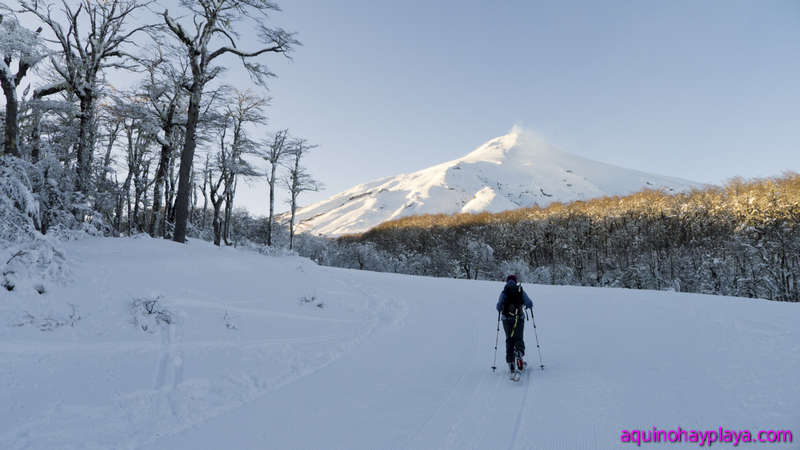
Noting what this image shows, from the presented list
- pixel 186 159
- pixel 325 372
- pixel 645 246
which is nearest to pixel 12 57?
pixel 186 159

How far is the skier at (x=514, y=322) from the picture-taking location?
5.83 m

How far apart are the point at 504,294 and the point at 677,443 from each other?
10.2 feet

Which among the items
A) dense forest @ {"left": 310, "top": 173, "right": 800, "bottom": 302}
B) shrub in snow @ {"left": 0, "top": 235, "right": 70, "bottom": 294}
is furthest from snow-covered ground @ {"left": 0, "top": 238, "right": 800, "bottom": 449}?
dense forest @ {"left": 310, "top": 173, "right": 800, "bottom": 302}

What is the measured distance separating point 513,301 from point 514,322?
379 mm

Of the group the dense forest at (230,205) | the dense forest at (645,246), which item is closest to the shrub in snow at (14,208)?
the dense forest at (230,205)

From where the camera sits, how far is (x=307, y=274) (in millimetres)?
13109

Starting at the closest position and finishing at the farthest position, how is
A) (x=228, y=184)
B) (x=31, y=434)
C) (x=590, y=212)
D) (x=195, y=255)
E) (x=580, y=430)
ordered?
(x=31, y=434), (x=580, y=430), (x=195, y=255), (x=228, y=184), (x=590, y=212)

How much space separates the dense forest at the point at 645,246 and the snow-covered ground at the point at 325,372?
30.4 meters

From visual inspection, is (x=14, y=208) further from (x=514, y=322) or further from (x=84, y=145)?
(x=514, y=322)

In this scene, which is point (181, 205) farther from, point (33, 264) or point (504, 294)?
point (504, 294)

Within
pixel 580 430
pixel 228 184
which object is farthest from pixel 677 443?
pixel 228 184

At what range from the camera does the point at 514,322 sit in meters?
5.98

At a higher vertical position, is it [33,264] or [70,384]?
[33,264]

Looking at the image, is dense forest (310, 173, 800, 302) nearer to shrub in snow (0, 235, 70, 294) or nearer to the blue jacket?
the blue jacket
